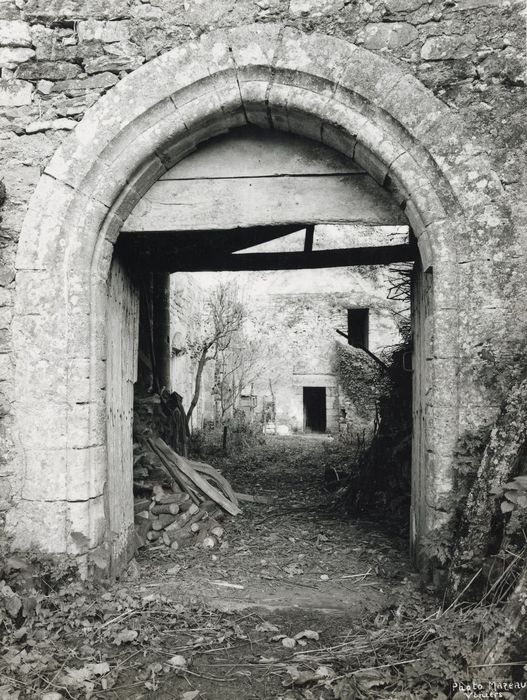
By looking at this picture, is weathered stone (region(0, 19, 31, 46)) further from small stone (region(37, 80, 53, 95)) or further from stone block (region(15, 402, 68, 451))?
stone block (region(15, 402, 68, 451))

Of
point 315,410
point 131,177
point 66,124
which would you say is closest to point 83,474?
point 131,177

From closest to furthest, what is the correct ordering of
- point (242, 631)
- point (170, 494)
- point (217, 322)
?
1. point (242, 631)
2. point (170, 494)
3. point (217, 322)

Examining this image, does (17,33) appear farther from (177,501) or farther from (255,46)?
(177,501)

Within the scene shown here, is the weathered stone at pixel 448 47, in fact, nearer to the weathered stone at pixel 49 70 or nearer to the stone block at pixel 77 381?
the weathered stone at pixel 49 70

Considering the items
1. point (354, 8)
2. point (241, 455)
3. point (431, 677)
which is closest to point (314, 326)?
point (241, 455)

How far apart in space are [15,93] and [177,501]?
12.1 feet

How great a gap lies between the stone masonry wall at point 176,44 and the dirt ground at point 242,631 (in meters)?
1.02

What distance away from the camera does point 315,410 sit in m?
16.9

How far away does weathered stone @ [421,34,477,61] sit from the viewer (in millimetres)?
3205

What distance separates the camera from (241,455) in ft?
32.5

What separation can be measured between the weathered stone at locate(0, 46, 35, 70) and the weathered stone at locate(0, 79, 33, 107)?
12 cm

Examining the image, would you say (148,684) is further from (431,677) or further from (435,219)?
(435,219)

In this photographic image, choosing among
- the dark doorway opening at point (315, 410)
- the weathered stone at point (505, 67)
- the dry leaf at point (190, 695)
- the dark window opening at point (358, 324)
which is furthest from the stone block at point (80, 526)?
the dark window opening at point (358, 324)

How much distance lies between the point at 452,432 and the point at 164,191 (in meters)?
2.50
